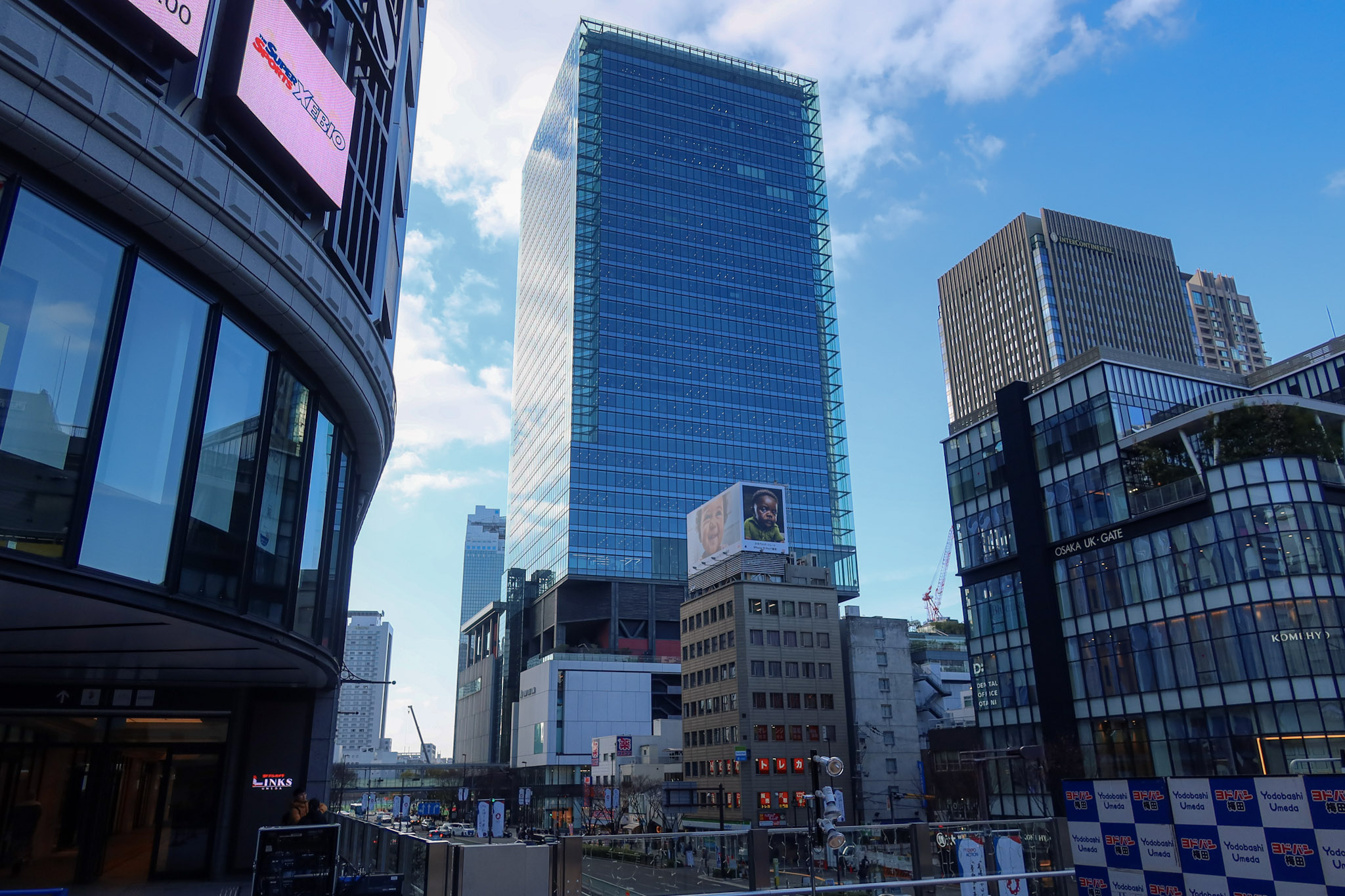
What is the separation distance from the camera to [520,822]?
10712 cm

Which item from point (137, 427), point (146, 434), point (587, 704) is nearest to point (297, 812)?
point (146, 434)

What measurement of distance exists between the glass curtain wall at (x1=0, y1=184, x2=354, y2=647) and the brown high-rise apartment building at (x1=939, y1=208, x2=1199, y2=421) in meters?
182

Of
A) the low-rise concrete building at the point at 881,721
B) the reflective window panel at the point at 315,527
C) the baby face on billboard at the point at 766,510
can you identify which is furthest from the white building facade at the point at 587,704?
the reflective window panel at the point at 315,527

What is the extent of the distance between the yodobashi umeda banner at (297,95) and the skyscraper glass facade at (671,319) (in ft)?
367

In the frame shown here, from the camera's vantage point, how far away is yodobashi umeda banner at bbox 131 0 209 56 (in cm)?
1381

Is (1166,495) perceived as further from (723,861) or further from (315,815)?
(315,815)

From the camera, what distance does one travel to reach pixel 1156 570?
5622cm

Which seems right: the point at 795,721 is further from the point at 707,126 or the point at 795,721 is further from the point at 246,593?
the point at 707,126

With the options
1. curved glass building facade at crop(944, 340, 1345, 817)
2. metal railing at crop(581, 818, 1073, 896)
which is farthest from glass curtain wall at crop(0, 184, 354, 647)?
curved glass building facade at crop(944, 340, 1345, 817)

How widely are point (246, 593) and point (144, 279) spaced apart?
5872 millimetres

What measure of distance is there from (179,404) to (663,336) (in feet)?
426

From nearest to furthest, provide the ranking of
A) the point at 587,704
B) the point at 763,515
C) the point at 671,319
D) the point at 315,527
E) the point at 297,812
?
the point at 297,812 → the point at 315,527 → the point at 763,515 → the point at 587,704 → the point at 671,319

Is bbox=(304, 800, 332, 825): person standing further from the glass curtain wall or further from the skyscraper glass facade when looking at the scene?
the skyscraper glass facade

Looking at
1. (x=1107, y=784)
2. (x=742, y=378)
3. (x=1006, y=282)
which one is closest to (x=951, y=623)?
(x=742, y=378)
